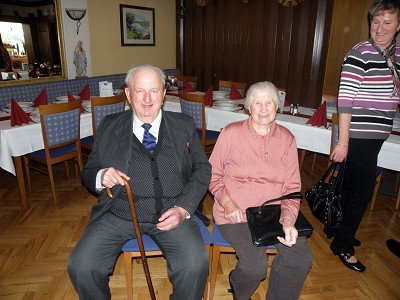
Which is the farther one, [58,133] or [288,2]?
[288,2]

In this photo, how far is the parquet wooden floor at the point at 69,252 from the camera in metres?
1.97

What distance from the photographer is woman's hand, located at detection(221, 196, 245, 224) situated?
5.44ft

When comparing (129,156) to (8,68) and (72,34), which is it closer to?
(8,68)

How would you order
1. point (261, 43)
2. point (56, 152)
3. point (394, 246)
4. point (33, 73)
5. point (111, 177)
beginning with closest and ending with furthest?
1. point (111, 177)
2. point (394, 246)
3. point (56, 152)
4. point (33, 73)
5. point (261, 43)

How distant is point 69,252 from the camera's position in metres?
2.30

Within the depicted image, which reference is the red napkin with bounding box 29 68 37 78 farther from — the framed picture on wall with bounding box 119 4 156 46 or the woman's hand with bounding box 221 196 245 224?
the woman's hand with bounding box 221 196 245 224

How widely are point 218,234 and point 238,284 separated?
0.27 m

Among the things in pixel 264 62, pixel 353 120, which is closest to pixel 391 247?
pixel 353 120

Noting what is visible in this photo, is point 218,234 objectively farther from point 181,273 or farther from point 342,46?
point 342,46

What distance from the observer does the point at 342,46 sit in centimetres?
636

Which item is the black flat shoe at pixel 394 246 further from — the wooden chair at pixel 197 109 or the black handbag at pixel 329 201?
the wooden chair at pixel 197 109

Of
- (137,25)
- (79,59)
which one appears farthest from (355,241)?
(137,25)

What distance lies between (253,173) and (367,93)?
0.86 meters

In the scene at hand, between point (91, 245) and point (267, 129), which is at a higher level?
point (267, 129)
